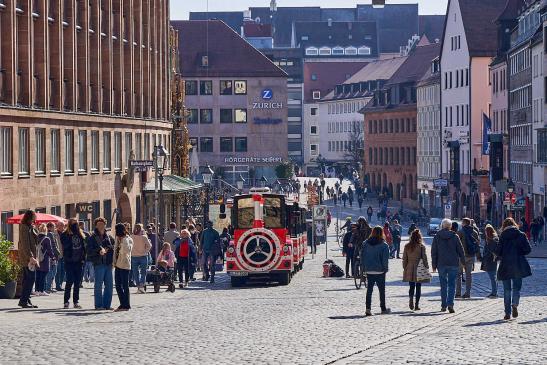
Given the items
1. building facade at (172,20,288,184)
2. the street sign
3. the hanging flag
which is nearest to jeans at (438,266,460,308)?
the street sign

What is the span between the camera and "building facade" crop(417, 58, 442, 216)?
139 meters

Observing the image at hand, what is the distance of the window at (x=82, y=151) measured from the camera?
180 ft

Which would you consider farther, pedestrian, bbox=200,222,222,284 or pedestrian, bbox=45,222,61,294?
pedestrian, bbox=200,222,222,284

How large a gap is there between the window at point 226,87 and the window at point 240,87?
0.45 metres

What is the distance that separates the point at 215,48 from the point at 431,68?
1867cm

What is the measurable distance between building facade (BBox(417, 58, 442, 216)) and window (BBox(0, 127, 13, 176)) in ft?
295

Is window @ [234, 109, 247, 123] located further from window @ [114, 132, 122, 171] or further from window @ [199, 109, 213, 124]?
window @ [114, 132, 122, 171]

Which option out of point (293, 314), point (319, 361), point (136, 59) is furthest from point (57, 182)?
point (319, 361)

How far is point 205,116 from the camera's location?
14288 centimetres

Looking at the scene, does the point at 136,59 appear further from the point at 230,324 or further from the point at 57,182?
the point at 230,324

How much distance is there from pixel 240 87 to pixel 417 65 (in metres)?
20.6

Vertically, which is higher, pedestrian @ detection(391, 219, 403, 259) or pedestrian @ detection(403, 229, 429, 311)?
pedestrian @ detection(403, 229, 429, 311)

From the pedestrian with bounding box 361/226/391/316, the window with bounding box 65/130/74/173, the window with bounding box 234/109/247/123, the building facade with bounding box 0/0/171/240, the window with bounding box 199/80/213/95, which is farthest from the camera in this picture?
the window with bounding box 234/109/247/123

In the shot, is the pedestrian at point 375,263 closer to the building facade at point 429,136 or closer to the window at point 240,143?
the building facade at point 429,136
